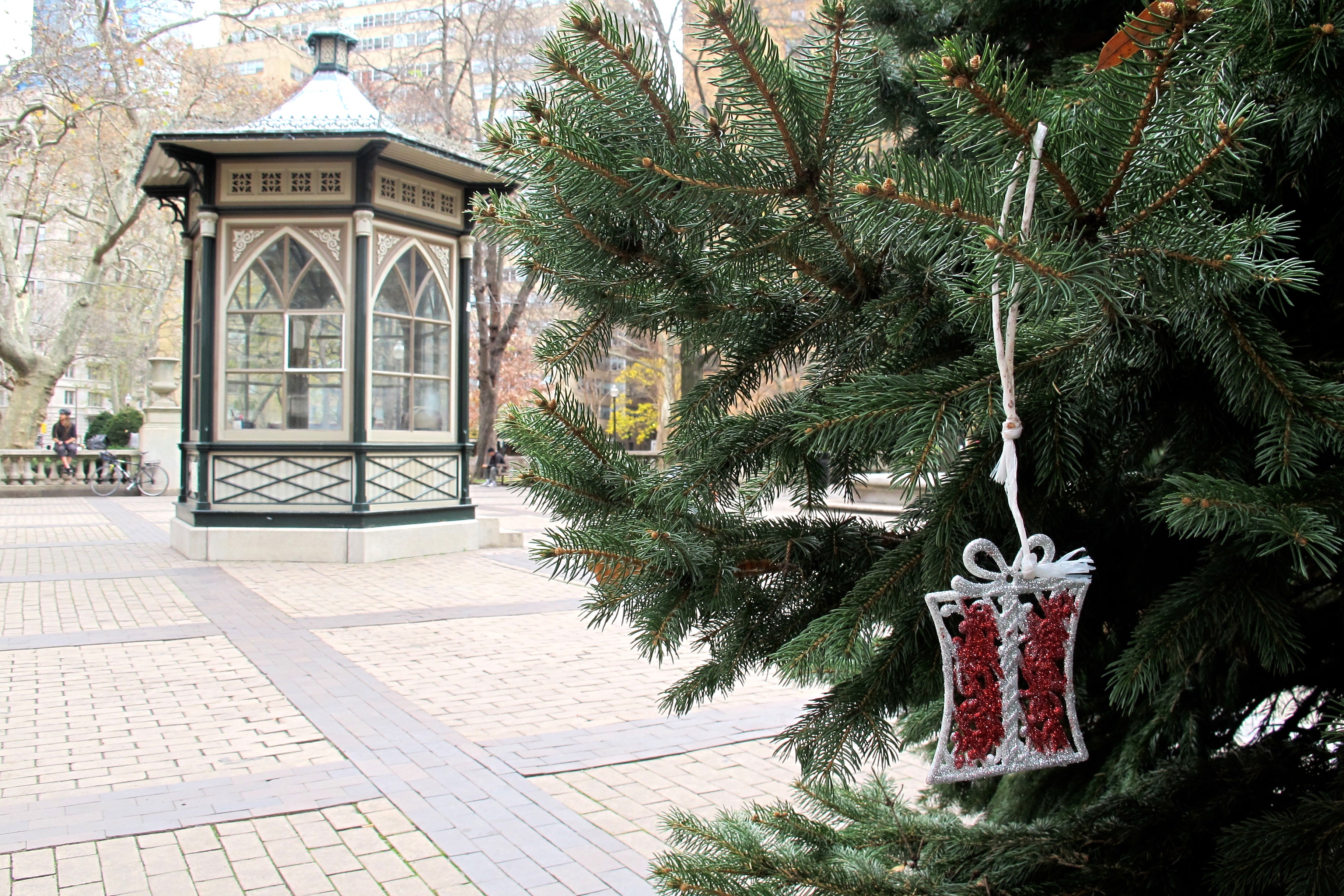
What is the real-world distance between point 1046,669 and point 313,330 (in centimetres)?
1279

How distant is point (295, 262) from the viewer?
1288cm

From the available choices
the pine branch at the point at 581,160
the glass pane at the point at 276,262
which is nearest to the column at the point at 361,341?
the glass pane at the point at 276,262

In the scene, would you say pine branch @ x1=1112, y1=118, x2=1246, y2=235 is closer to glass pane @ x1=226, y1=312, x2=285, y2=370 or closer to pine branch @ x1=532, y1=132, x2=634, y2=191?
pine branch @ x1=532, y1=132, x2=634, y2=191

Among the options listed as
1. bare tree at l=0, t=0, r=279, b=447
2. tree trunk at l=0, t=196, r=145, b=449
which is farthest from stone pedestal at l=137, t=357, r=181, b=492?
bare tree at l=0, t=0, r=279, b=447

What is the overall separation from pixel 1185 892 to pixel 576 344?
1.28 m

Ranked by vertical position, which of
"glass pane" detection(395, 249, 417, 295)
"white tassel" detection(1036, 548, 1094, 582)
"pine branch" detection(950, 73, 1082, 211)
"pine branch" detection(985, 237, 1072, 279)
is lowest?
"white tassel" detection(1036, 548, 1094, 582)

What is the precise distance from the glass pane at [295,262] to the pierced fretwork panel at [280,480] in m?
2.19

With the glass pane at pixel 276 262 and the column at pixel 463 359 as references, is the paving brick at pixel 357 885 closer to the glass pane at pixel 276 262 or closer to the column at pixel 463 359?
the column at pixel 463 359

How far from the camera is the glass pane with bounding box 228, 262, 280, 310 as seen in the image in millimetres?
12891

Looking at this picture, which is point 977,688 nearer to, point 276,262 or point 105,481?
point 276,262

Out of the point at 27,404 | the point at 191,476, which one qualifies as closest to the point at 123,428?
the point at 27,404

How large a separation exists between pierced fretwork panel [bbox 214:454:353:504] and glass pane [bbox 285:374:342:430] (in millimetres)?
468

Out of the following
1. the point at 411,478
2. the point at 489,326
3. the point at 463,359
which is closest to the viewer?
the point at 411,478

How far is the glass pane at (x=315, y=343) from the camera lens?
1286 centimetres
